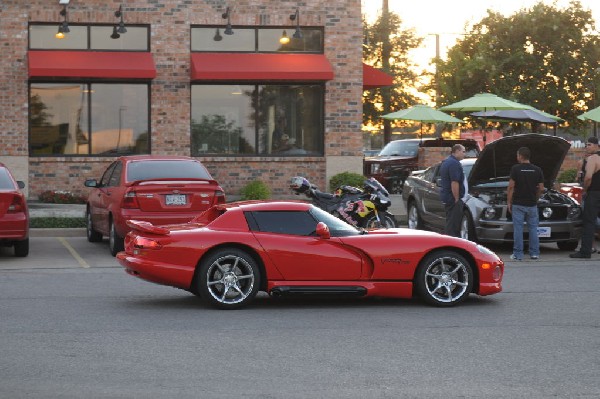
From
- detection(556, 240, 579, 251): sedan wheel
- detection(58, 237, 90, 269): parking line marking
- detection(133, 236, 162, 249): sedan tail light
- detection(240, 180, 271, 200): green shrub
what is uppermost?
detection(240, 180, 271, 200): green shrub

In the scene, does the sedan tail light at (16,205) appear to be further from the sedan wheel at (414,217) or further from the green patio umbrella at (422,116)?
the green patio umbrella at (422,116)

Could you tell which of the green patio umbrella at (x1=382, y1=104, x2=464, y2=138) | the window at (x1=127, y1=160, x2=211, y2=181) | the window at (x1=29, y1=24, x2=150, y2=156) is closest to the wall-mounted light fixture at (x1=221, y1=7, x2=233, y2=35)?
the window at (x1=29, y1=24, x2=150, y2=156)

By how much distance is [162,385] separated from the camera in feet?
26.1

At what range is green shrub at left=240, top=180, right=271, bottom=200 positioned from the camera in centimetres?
2698

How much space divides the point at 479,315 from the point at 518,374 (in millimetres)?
3219

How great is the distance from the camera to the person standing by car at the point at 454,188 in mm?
17891

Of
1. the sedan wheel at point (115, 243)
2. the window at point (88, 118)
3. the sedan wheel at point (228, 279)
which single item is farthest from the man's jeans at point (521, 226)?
the window at point (88, 118)

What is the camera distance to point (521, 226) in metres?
17.8

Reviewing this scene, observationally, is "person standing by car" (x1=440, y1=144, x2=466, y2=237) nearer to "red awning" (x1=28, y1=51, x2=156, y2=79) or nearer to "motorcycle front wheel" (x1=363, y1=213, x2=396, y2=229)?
"motorcycle front wheel" (x1=363, y1=213, x2=396, y2=229)

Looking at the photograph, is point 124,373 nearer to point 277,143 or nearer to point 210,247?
point 210,247

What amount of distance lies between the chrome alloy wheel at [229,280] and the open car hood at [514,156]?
7258 mm

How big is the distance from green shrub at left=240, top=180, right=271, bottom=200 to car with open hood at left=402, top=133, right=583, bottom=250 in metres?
8.39

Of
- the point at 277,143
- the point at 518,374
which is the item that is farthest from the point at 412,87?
the point at 518,374

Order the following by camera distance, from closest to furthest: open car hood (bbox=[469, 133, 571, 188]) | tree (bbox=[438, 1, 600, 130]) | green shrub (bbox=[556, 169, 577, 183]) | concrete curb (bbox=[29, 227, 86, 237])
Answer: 1. open car hood (bbox=[469, 133, 571, 188])
2. concrete curb (bbox=[29, 227, 86, 237])
3. green shrub (bbox=[556, 169, 577, 183])
4. tree (bbox=[438, 1, 600, 130])
